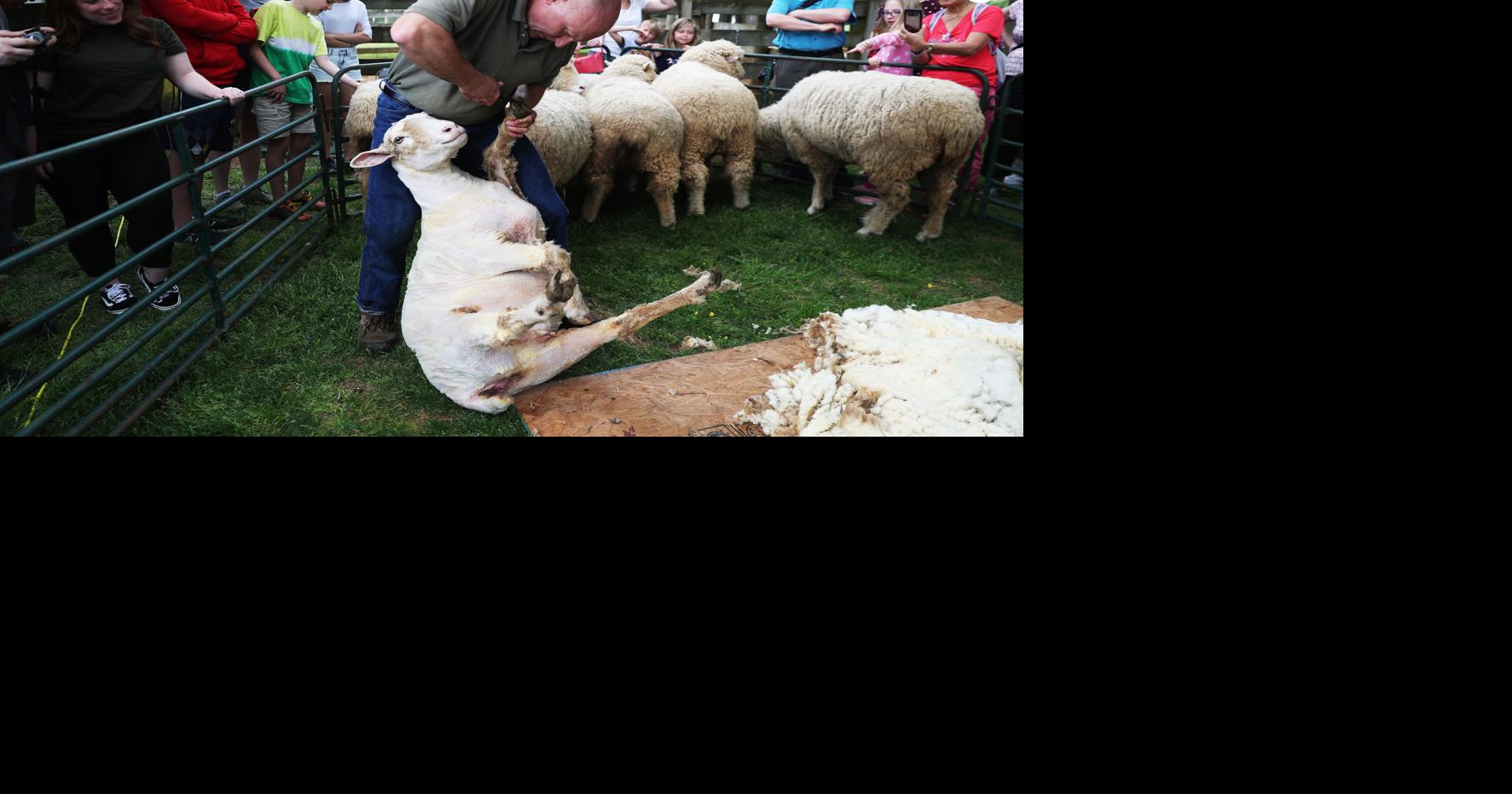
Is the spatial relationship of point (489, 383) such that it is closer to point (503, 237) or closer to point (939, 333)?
point (503, 237)

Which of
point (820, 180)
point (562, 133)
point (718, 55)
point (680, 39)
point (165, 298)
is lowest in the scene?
point (165, 298)

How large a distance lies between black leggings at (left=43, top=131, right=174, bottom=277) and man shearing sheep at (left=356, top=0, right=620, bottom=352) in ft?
2.79

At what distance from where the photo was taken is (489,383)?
2.63 m

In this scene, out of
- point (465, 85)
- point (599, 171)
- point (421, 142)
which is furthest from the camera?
point (599, 171)

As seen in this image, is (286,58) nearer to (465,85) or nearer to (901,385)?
(465,85)

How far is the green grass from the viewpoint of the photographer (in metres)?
2.51

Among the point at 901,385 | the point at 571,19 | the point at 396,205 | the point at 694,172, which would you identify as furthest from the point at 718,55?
the point at 901,385

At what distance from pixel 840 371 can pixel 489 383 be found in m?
1.26

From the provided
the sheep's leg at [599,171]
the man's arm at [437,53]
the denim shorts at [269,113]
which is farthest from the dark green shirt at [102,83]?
the sheep's leg at [599,171]

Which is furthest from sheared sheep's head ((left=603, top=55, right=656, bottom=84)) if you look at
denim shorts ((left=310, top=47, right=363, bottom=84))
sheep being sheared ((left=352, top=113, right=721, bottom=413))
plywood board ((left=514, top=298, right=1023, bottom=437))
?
plywood board ((left=514, top=298, right=1023, bottom=437))

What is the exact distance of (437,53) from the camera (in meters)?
2.31

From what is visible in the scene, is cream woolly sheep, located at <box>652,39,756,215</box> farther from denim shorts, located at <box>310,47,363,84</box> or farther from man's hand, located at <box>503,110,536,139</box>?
man's hand, located at <box>503,110,536,139</box>

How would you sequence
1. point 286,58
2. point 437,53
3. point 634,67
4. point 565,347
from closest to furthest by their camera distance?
point 437,53 → point 565,347 → point 286,58 → point 634,67

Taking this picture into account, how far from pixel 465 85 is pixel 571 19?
430 mm
